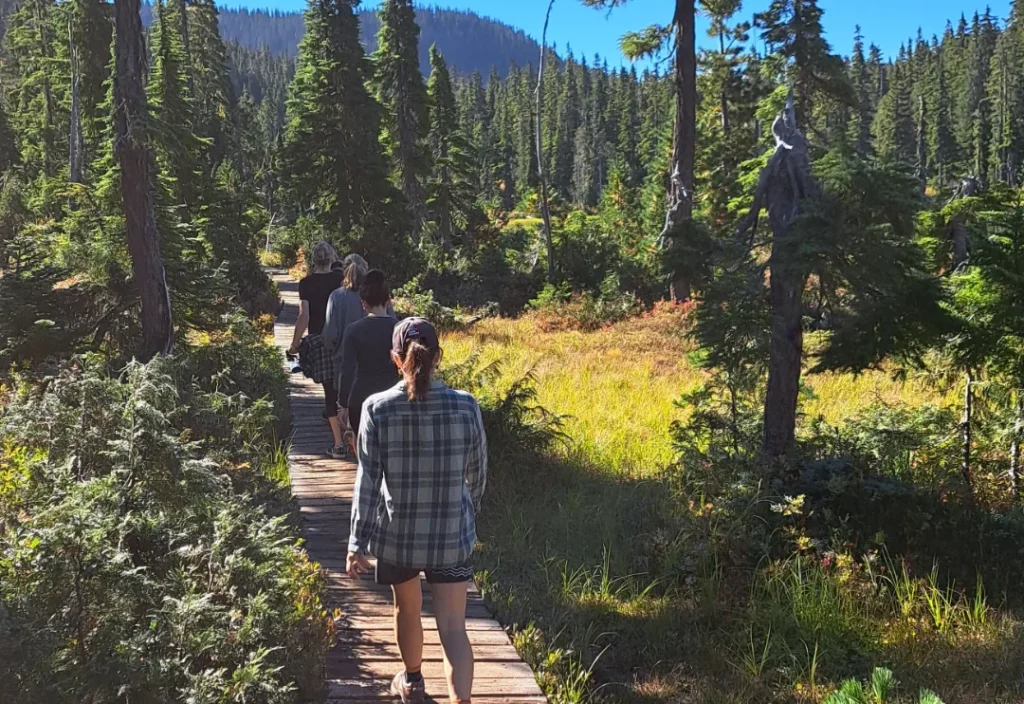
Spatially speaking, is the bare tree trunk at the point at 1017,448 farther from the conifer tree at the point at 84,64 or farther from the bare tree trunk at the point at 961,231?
the conifer tree at the point at 84,64

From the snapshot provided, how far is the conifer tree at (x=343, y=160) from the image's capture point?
995 inches

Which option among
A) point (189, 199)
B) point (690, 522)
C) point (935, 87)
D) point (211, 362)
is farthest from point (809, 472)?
point (935, 87)

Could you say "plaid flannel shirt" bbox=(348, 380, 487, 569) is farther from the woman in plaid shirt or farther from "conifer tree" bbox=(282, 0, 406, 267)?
"conifer tree" bbox=(282, 0, 406, 267)

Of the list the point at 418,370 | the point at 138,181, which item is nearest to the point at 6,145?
the point at 138,181

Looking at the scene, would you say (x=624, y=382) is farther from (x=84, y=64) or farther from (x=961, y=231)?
(x=84, y=64)

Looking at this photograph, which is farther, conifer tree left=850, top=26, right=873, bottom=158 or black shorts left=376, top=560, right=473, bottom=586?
conifer tree left=850, top=26, right=873, bottom=158

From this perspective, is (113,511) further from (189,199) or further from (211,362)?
(189,199)

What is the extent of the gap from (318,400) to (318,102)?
743 inches

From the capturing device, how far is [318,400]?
10.1 m

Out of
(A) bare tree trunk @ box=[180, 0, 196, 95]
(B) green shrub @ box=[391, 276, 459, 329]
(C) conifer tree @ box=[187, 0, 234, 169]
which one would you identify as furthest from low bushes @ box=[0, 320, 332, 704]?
(A) bare tree trunk @ box=[180, 0, 196, 95]

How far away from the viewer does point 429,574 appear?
3.20m

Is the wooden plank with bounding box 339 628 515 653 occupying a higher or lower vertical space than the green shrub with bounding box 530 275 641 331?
lower

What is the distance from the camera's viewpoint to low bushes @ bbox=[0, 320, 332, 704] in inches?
118

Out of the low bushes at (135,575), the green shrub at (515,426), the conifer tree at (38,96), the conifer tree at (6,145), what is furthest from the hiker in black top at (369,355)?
the conifer tree at (6,145)
